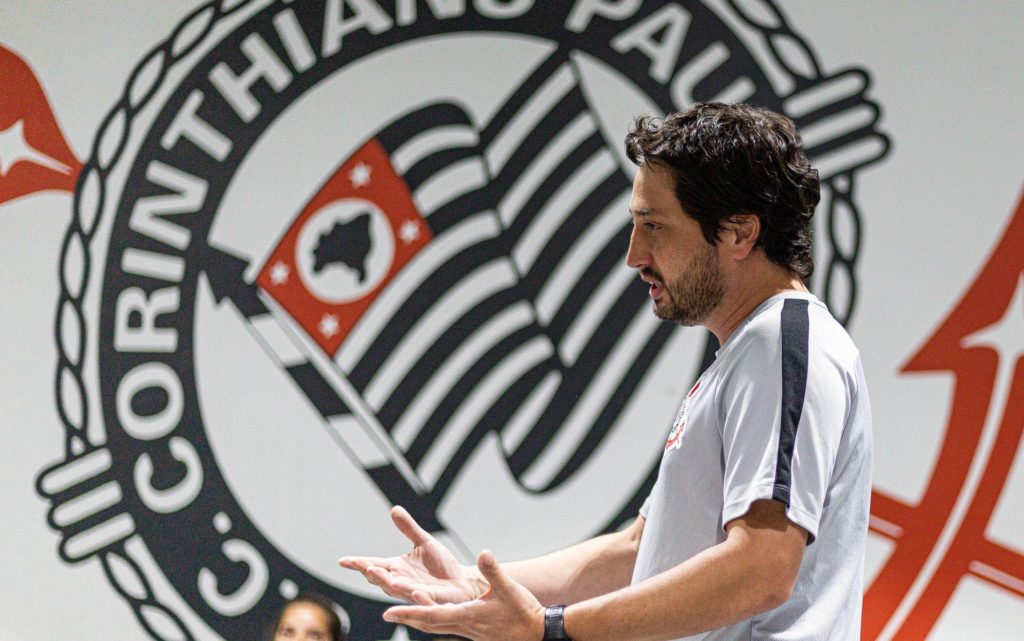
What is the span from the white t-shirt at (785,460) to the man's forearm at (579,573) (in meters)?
0.27

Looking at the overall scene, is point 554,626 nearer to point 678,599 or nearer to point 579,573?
point 678,599

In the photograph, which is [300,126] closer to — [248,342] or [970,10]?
[248,342]

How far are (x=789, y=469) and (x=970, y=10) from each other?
2.64 m

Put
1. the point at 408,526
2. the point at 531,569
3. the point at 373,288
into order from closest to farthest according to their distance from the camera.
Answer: the point at 408,526 → the point at 531,569 → the point at 373,288

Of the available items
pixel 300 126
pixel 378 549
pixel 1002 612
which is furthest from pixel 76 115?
pixel 1002 612

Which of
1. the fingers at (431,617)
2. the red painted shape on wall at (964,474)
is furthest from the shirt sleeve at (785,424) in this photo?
the red painted shape on wall at (964,474)

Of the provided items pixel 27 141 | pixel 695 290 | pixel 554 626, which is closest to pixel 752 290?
pixel 695 290

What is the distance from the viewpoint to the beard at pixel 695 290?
1406 mm

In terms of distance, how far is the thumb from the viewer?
1222 mm

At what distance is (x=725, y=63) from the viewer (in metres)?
3.34

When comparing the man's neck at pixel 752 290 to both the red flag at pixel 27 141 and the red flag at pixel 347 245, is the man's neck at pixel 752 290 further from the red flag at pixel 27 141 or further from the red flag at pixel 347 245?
the red flag at pixel 27 141

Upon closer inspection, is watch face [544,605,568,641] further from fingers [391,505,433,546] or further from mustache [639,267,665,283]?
mustache [639,267,665,283]

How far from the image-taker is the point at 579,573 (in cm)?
169

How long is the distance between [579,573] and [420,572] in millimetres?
272
